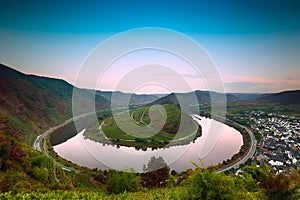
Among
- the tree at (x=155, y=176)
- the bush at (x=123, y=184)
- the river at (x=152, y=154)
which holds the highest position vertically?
the bush at (x=123, y=184)

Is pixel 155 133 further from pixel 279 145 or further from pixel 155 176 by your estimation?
pixel 279 145

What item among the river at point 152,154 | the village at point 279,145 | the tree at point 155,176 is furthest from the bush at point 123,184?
the village at point 279,145

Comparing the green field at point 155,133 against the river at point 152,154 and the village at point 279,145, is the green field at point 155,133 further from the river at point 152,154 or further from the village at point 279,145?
the village at point 279,145

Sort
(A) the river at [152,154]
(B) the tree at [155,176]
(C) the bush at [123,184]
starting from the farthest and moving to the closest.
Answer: (A) the river at [152,154] → (B) the tree at [155,176] → (C) the bush at [123,184]

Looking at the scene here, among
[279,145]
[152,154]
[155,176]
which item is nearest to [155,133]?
[152,154]

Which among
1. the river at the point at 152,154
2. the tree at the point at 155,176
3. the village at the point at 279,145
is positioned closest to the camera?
the tree at the point at 155,176

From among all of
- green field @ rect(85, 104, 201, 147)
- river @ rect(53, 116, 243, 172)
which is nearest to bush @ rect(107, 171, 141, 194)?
river @ rect(53, 116, 243, 172)

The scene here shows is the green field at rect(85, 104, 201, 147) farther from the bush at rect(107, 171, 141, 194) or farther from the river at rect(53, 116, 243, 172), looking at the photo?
the bush at rect(107, 171, 141, 194)

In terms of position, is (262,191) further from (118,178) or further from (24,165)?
(24,165)

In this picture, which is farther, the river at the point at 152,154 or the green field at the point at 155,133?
the green field at the point at 155,133
